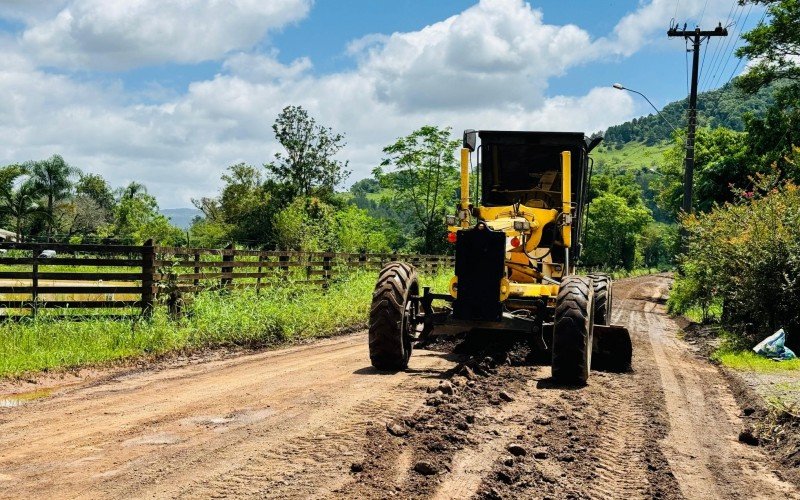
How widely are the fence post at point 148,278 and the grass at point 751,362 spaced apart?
31.6 feet

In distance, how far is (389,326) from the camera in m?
9.02

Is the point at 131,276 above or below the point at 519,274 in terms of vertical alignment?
below

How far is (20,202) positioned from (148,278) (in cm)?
4976

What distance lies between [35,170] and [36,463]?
64.6m

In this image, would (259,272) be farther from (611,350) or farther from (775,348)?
(775,348)

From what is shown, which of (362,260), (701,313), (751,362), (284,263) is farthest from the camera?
(362,260)

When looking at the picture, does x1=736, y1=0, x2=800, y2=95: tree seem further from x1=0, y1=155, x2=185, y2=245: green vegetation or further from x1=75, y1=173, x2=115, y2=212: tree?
x1=75, y1=173, x2=115, y2=212: tree

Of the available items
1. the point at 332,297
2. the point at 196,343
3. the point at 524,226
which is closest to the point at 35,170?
the point at 332,297

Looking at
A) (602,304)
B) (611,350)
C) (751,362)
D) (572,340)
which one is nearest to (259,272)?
(602,304)

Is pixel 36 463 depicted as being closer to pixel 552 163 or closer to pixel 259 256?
pixel 552 163

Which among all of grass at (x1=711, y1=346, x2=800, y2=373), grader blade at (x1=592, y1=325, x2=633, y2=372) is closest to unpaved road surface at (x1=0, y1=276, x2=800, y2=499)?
grader blade at (x1=592, y1=325, x2=633, y2=372)

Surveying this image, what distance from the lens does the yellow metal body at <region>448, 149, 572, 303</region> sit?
9820mm

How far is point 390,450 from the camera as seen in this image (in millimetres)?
5418

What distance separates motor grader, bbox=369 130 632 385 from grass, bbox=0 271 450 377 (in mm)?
4083
